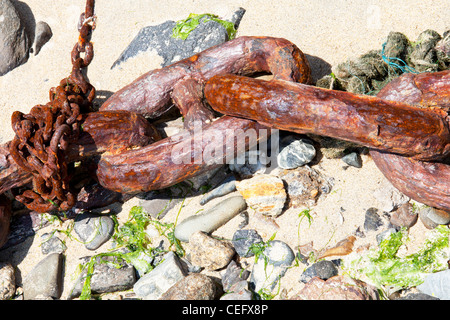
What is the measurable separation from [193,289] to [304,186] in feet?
3.79

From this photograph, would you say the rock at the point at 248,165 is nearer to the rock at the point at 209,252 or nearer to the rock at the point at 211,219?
the rock at the point at 211,219

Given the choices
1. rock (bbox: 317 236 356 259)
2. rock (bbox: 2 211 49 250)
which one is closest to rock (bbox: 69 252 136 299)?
rock (bbox: 2 211 49 250)

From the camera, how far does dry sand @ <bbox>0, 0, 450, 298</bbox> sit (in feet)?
11.5

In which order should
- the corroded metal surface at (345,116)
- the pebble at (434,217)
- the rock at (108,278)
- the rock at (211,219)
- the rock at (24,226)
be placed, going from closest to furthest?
the corroded metal surface at (345,116)
the pebble at (434,217)
the rock at (108,278)
the rock at (211,219)
the rock at (24,226)

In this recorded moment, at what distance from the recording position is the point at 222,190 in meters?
3.75

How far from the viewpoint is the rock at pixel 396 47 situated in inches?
147

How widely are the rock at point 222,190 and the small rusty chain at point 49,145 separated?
1037mm

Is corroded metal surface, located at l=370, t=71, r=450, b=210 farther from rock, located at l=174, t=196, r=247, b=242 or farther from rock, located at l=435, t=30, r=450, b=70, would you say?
rock, located at l=174, t=196, r=247, b=242

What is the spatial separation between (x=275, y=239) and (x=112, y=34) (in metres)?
2.61

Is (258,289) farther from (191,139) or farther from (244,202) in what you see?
(191,139)

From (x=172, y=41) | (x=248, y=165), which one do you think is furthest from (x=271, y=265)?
(x=172, y=41)

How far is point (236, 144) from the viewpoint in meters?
3.28

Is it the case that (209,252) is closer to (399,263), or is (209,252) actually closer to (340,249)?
(340,249)

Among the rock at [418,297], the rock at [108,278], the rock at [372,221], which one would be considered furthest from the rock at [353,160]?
the rock at [108,278]
